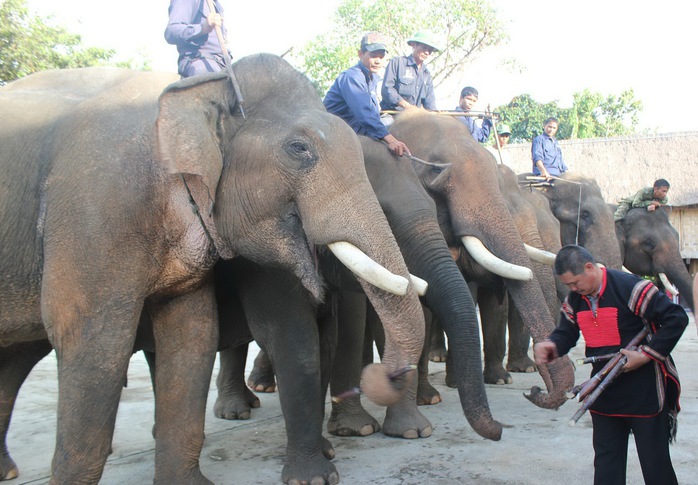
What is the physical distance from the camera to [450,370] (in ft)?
23.5

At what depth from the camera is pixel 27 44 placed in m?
12.5

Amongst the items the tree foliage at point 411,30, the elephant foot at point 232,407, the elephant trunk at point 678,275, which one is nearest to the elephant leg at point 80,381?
the elephant foot at point 232,407

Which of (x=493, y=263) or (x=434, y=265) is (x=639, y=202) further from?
(x=434, y=265)

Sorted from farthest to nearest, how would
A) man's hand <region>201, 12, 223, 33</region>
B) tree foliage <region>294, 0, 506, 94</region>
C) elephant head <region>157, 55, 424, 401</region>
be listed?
tree foliage <region>294, 0, 506, 94</region>
man's hand <region>201, 12, 223, 33</region>
elephant head <region>157, 55, 424, 401</region>

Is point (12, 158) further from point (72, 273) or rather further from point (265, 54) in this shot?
point (265, 54)

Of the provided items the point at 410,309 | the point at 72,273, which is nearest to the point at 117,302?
the point at 72,273

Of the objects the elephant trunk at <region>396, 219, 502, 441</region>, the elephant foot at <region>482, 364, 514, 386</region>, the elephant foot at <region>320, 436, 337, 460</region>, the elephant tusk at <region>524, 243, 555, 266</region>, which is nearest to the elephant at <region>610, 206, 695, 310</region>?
the elephant foot at <region>482, 364, 514, 386</region>

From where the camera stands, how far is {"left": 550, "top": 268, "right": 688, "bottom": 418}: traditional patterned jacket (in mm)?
3314

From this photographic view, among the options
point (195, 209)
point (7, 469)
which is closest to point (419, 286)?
point (195, 209)

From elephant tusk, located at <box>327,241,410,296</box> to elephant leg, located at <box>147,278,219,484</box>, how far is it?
2.93ft

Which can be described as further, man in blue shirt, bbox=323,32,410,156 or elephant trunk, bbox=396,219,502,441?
Answer: man in blue shirt, bbox=323,32,410,156

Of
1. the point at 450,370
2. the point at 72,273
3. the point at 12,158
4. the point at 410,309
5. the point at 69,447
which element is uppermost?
the point at 12,158

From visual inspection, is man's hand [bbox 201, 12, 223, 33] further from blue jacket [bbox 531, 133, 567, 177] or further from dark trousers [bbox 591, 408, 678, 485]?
blue jacket [bbox 531, 133, 567, 177]

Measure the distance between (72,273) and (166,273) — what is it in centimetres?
46
